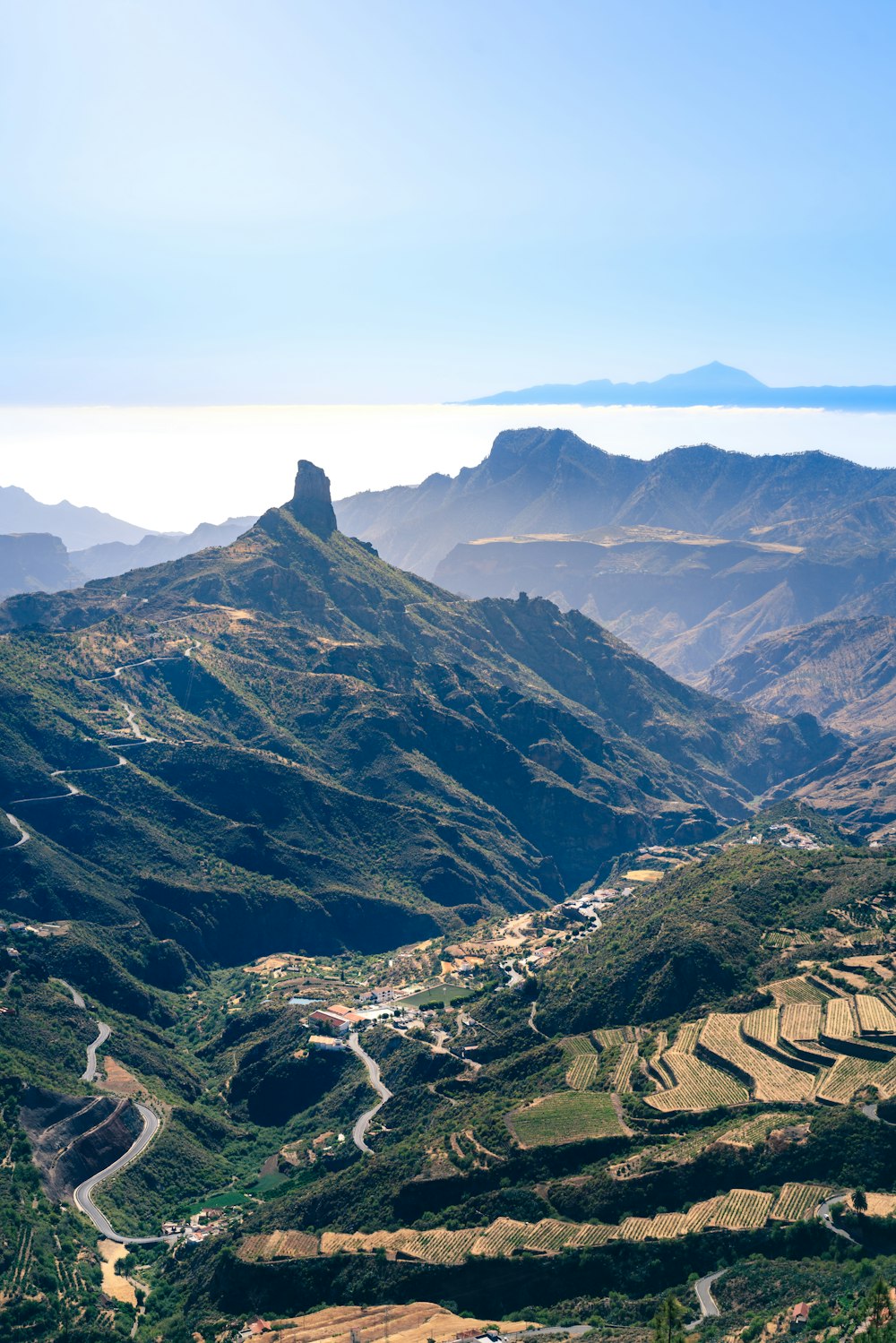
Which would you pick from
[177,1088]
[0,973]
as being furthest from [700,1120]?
[0,973]

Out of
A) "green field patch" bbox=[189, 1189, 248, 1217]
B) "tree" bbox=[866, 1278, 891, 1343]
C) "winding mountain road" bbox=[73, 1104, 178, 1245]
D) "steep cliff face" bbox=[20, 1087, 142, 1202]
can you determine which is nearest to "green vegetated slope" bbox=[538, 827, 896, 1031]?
"green field patch" bbox=[189, 1189, 248, 1217]

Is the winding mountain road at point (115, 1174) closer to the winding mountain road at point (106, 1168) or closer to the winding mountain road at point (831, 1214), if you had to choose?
the winding mountain road at point (106, 1168)

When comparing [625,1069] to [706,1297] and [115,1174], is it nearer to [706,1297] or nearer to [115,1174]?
[706,1297]

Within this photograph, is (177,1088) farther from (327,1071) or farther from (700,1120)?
(700,1120)

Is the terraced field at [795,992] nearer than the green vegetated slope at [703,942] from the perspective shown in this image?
Yes

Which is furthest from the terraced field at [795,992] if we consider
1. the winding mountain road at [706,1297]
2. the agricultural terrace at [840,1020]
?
the winding mountain road at [706,1297]
